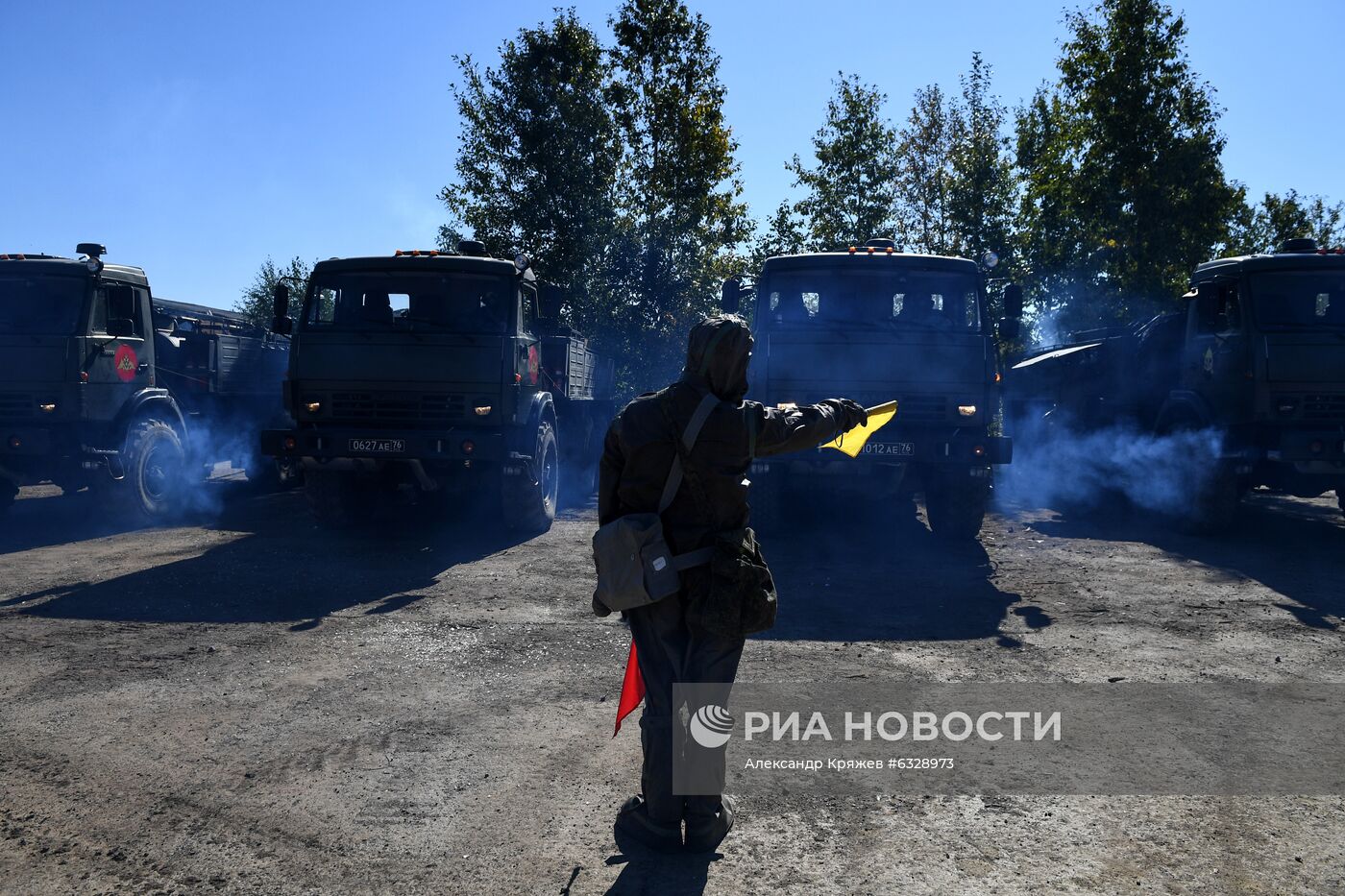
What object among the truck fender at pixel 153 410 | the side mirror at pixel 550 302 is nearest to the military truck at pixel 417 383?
the side mirror at pixel 550 302

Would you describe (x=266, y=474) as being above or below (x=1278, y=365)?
below

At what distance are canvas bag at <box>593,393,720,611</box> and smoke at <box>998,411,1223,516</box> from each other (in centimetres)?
884

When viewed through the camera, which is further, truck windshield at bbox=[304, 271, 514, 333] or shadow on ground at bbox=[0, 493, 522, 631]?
truck windshield at bbox=[304, 271, 514, 333]

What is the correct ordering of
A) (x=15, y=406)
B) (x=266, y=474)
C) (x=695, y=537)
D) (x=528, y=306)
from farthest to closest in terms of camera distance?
(x=266, y=474) → (x=528, y=306) → (x=15, y=406) → (x=695, y=537)

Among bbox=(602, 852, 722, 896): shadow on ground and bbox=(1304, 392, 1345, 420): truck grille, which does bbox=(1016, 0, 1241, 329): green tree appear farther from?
bbox=(602, 852, 722, 896): shadow on ground

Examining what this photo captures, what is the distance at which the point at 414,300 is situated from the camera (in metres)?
10.2

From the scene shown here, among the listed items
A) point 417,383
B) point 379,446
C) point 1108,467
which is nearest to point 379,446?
point 379,446

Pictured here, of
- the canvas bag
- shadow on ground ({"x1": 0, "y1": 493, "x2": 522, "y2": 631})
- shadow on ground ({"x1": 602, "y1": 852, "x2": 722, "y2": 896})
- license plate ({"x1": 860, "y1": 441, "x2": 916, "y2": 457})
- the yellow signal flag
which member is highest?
the yellow signal flag

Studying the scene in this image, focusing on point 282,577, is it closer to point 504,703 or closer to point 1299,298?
point 504,703

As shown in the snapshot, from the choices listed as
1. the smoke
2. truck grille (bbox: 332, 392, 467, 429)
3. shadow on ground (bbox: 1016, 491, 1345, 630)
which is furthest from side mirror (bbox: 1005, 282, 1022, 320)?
truck grille (bbox: 332, 392, 467, 429)

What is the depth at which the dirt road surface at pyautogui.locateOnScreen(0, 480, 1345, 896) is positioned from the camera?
3.43 m

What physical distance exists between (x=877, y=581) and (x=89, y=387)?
8.36 meters

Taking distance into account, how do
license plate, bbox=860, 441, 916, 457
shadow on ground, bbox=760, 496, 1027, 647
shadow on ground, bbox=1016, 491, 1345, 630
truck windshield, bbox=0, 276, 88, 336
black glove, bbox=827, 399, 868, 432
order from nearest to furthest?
1. black glove, bbox=827, 399, 868, 432
2. shadow on ground, bbox=760, 496, 1027, 647
3. shadow on ground, bbox=1016, 491, 1345, 630
4. license plate, bbox=860, 441, 916, 457
5. truck windshield, bbox=0, 276, 88, 336

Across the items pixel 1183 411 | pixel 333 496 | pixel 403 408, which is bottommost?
pixel 333 496
